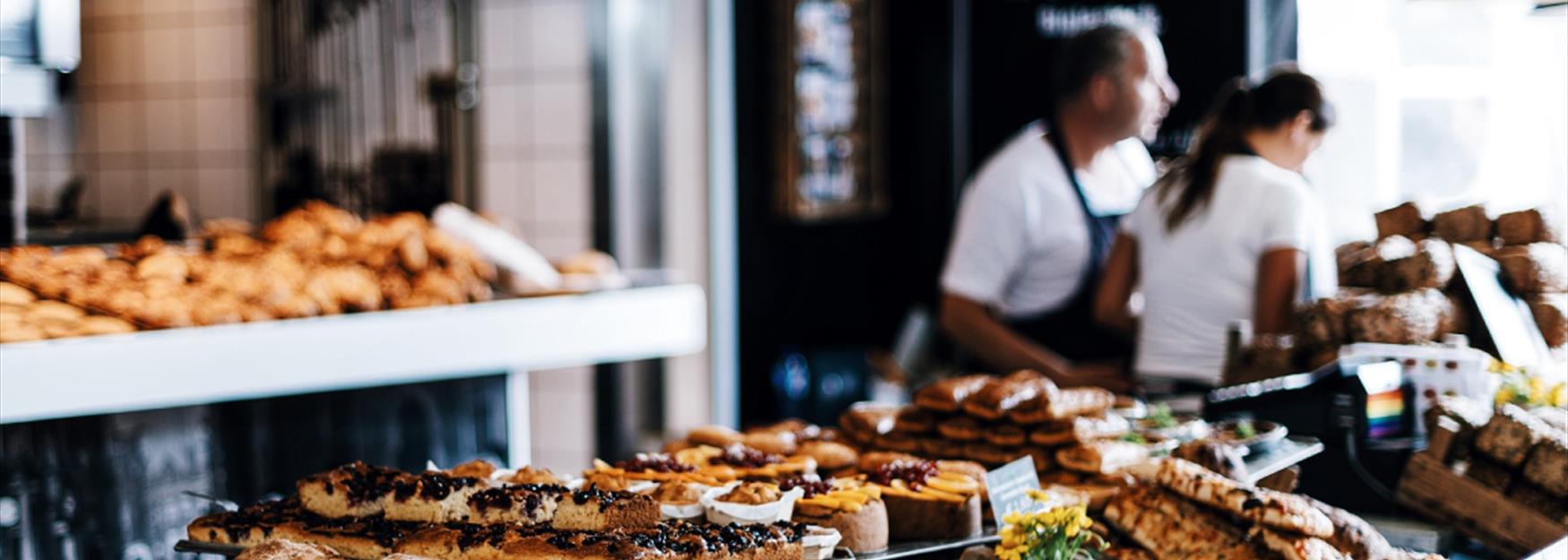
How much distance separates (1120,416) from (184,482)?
2192mm

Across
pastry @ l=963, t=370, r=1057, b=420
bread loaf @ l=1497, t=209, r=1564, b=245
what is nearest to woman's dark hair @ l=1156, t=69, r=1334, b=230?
bread loaf @ l=1497, t=209, r=1564, b=245

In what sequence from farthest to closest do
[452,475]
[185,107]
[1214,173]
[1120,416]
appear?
[185,107]
[1214,173]
[1120,416]
[452,475]

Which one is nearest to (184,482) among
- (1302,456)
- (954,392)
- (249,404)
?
(249,404)

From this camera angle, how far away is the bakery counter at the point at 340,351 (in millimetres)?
3146

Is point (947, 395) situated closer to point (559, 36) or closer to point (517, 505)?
point (517, 505)

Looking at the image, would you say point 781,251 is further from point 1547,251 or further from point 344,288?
point 1547,251

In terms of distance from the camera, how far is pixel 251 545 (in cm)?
197

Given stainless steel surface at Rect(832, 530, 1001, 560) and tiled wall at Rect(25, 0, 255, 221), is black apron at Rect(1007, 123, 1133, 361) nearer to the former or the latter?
stainless steel surface at Rect(832, 530, 1001, 560)

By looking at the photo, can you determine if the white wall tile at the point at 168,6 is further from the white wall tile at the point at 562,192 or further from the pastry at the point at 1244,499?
the pastry at the point at 1244,499

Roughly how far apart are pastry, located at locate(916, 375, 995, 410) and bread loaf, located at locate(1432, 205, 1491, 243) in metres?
1.05

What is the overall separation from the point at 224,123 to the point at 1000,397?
205 inches

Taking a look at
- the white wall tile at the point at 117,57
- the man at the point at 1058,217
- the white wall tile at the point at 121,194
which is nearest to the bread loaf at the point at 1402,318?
the man at the point at 1058,217

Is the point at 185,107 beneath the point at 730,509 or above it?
above

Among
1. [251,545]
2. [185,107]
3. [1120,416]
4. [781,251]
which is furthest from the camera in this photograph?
[185,107]
